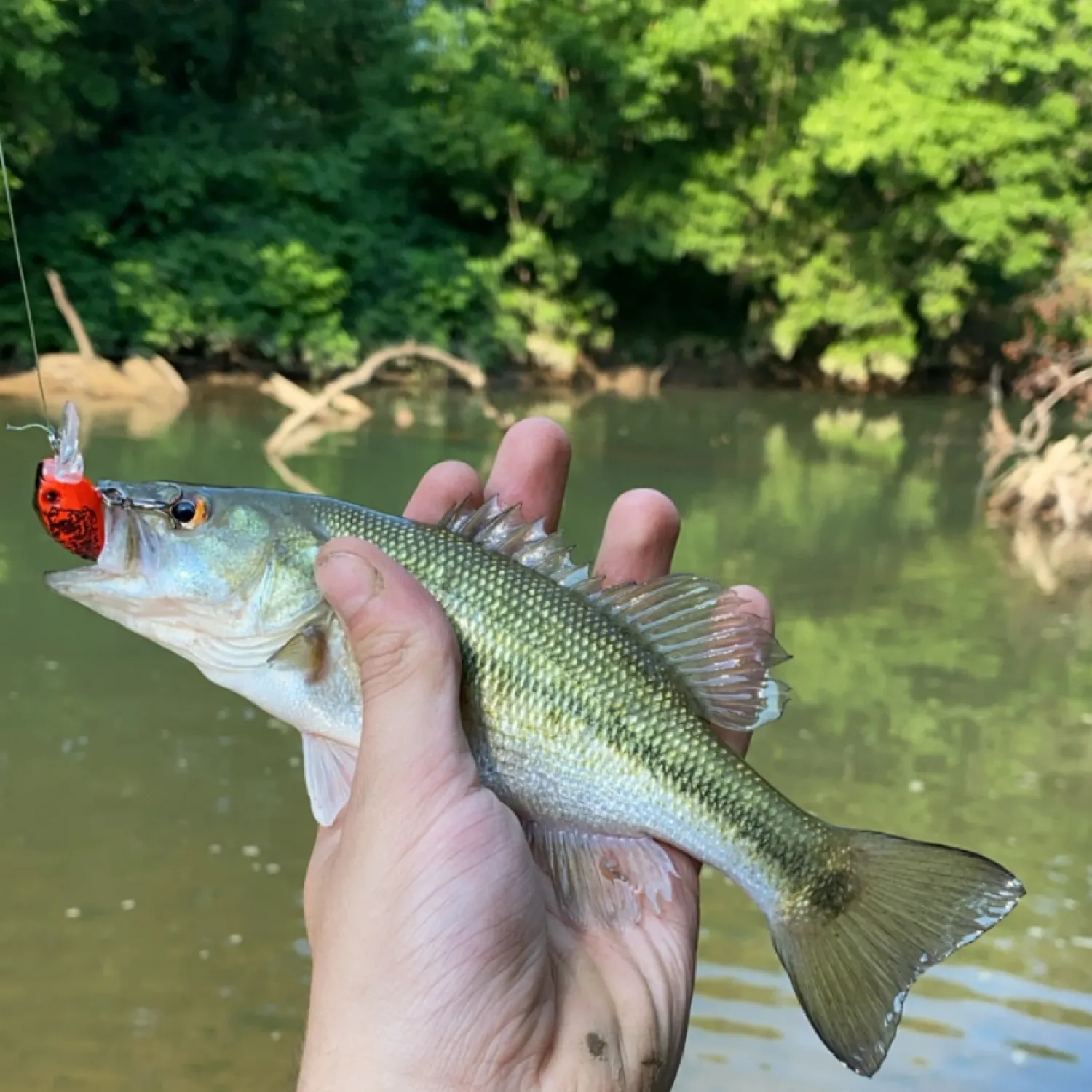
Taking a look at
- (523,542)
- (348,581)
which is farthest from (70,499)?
(523,542)

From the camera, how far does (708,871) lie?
16.9ft

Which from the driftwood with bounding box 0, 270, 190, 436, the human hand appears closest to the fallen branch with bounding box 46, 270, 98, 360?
the driftwood with bounding box 0, 270, 190, 436

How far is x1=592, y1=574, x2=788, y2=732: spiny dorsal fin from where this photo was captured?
7.70 ft

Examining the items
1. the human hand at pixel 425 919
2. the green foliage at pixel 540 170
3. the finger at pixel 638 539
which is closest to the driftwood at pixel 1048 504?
the finger at pixel 638 539

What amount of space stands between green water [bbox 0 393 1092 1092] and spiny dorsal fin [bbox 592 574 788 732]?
2.17 m

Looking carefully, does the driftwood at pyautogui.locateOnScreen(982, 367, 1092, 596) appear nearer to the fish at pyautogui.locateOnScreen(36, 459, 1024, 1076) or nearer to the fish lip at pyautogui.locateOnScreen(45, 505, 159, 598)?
the fish at pyautogui.locateOnScreen(36, 459, 1024, 1076)

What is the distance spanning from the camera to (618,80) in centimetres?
2281

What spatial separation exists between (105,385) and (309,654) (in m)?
16.6

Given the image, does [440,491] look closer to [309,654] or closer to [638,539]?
[638,539]

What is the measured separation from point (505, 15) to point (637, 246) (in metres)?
5.68

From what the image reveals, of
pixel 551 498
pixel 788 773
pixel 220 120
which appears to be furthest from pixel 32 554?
pixel 220 120

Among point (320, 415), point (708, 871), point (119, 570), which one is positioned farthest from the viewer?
point (320, 415)

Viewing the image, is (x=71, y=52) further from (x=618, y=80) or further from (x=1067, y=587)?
(x=1067, y=587)

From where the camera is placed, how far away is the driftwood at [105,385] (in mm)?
16609
